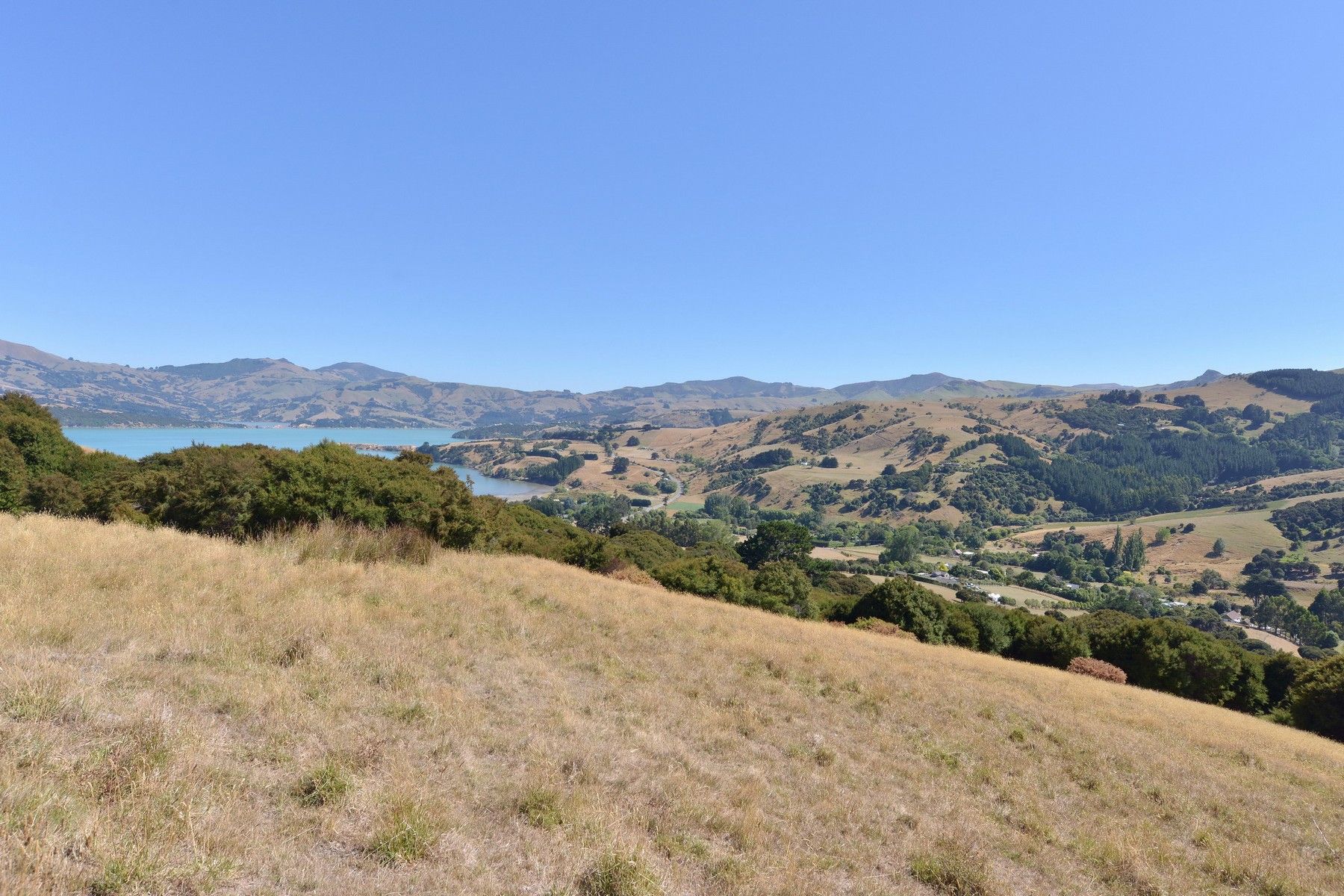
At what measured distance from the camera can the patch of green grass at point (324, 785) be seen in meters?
4.79

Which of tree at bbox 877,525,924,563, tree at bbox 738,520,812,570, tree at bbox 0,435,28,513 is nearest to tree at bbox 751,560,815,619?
tree at bbox 738,520,812,570

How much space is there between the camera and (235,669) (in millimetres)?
6793

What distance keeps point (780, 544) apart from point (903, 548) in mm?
86017

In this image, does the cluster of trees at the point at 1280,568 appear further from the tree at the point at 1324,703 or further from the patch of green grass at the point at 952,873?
the patch of green grass at the point at 952,873

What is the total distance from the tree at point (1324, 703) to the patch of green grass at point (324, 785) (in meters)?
45.9

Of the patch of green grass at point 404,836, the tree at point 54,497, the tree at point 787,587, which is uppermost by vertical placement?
the patch of green grass at point 404,836

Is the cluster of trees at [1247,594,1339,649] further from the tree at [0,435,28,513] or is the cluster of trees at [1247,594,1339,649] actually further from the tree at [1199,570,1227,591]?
the tree at [0,435,28,513]

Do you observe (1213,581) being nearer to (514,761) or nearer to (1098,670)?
(1098,670)

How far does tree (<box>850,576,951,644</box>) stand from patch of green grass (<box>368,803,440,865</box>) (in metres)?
37.3

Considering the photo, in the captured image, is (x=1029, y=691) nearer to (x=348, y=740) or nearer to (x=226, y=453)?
(x=348, y=740)

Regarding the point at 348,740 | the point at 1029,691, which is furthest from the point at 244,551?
the point at 1029,691

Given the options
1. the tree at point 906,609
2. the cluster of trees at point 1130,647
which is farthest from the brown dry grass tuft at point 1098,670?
the tree at point 906,609

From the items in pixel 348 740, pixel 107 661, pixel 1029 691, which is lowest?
pixel 1029 691

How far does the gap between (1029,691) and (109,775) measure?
18440mm
